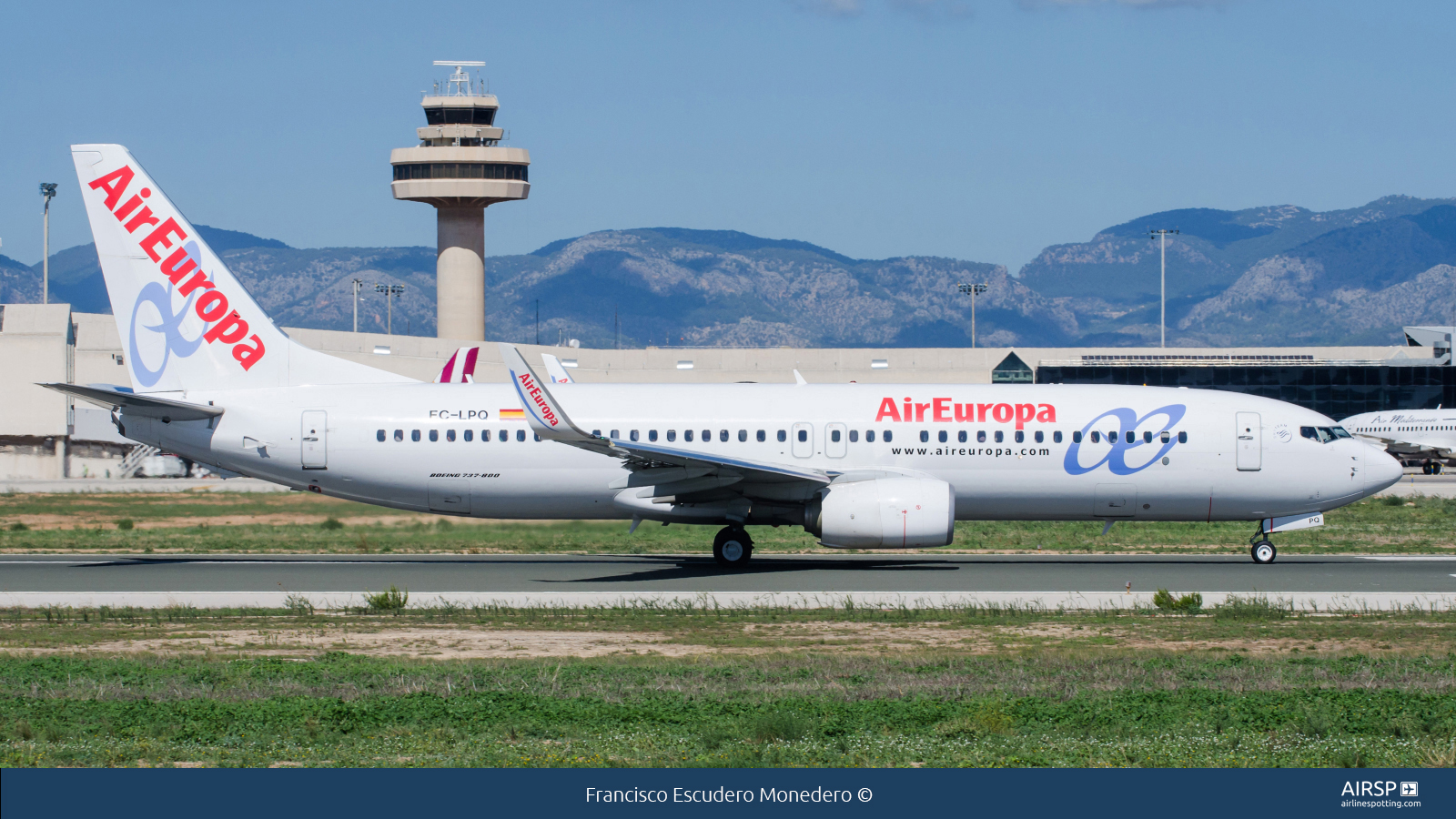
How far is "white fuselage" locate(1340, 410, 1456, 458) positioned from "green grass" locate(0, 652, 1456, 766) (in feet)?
244

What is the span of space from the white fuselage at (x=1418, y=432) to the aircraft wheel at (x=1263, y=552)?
58438mm

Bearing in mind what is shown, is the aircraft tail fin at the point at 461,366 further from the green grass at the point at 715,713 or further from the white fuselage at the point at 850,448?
the green grass at the point at 715,713

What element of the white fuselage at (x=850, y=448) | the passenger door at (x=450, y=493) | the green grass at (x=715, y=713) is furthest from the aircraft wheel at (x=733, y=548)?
the green grass at (x=715, y=713)

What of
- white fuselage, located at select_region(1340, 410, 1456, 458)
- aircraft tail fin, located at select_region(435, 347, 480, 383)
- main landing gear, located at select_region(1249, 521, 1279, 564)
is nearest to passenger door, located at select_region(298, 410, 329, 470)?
aircraft tail fin, located at select_region(435, 347, 480, 383)

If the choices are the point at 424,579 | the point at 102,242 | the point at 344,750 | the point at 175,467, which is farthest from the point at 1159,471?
the point at 175,467

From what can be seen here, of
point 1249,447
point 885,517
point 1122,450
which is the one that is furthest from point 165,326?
point 1249,447

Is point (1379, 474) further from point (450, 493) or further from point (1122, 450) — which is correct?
point (450, 493)

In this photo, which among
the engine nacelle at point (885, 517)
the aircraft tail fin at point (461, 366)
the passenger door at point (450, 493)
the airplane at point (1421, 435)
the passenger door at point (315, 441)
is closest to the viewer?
the engine nacelle at point (885, 517)

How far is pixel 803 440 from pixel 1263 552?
1072 centimetres

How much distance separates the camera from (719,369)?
294 feet

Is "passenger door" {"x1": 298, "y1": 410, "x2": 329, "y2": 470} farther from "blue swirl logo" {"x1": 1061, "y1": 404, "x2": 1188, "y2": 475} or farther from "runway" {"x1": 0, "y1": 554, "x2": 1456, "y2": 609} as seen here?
"blue swirl logo" {"x1": 1061, "y1": 404, "x2": 1188, "y2": 475}

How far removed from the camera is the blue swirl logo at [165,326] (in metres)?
30.9

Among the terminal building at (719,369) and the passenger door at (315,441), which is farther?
the terminal building at (719,369)

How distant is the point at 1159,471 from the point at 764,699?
1768 cm
